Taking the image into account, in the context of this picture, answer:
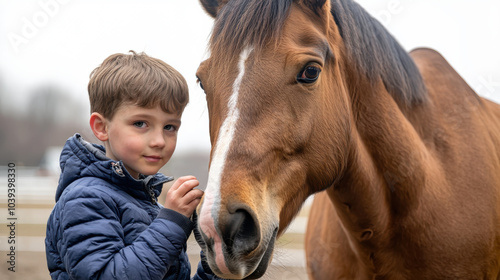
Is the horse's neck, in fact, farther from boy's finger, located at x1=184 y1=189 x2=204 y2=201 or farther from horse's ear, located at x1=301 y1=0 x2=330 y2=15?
boy's finger, located at x1=184 y1=189 x2=204 y2=201

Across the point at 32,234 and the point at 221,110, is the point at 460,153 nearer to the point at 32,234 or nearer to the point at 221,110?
the point at 221,110

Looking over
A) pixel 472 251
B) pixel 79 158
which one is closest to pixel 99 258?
pixel 79 158

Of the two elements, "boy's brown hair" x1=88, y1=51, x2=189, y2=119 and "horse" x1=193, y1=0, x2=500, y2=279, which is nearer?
"horse" x1=193, y1=0, x2=500, y2=279

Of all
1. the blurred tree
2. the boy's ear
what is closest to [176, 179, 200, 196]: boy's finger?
the boy's ear

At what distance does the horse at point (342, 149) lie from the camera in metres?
1.52

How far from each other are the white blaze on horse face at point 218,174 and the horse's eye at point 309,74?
0.24 m

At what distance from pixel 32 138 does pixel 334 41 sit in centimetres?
736

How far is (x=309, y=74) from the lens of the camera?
5.69 feet

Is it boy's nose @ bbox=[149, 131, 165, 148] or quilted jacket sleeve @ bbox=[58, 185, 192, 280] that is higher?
boy's nose @ bbox=[149, 131, 165, 148]

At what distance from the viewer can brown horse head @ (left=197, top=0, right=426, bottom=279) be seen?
141cm

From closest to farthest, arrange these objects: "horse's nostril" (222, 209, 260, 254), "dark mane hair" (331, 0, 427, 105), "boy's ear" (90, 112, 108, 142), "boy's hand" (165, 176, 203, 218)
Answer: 1. "horse's nostril" (222, 209, 260, 254)
2. "boy's hand" (165, 176, 203, 218)
3. "boy's ear" (90, 112, 108, 142)
4. "dark mane hair" (331, 0, 427, 105)

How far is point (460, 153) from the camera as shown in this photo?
2422 millimetres

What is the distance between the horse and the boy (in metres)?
0.18

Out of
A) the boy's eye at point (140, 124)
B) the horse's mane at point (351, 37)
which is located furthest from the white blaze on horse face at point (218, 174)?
the boy's eye at point (140, 124)
